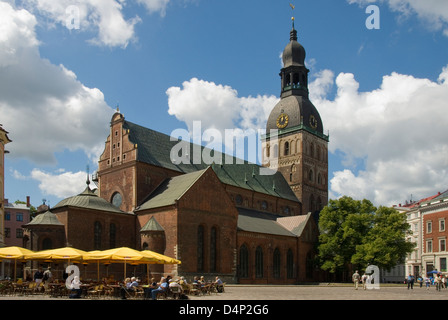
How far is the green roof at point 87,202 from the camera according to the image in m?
47.8

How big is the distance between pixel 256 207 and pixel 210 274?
21712mm

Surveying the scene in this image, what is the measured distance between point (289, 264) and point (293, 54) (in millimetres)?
34574

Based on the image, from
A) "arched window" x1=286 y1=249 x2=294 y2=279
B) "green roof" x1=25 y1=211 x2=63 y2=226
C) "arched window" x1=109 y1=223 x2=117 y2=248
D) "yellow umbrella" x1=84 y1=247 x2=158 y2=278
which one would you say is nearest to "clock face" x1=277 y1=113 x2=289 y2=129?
"arched window" x1=286 y1=249 x2=294 y2=279

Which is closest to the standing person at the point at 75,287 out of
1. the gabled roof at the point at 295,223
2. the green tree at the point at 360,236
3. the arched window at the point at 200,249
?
the arched window at the point at 200,249

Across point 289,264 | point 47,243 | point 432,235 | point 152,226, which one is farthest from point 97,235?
point 432,235

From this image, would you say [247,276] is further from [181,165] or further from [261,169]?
[261,169]

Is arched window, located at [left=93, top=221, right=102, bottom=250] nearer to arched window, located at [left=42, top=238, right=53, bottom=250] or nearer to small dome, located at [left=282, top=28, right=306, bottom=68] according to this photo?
arched window, located at [left=42, top=238, right=53, bottom=250]

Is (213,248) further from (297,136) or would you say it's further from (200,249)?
(297,136)

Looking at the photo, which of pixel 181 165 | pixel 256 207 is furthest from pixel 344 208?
pixel 181 165

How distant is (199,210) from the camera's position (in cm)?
5034

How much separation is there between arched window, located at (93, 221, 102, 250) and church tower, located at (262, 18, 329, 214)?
126 feet

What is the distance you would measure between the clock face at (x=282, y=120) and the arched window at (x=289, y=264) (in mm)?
24491

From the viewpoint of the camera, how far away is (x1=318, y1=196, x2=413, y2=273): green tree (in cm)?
6109
